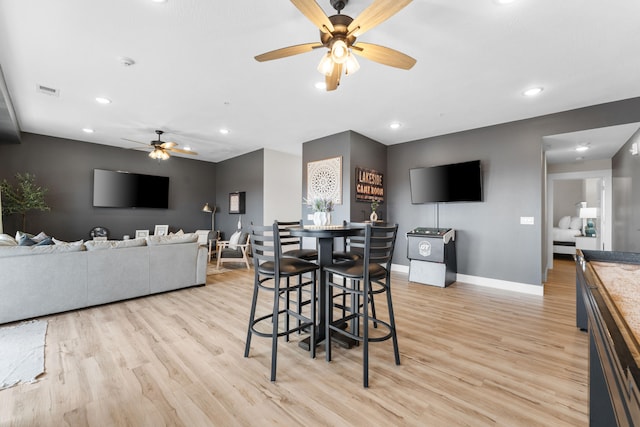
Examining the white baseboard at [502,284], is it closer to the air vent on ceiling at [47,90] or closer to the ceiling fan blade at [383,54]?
the ceiling fan blade at [383,54]

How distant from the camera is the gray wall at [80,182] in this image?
17.5ft

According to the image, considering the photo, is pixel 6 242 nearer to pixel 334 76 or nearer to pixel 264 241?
pixel 264 241

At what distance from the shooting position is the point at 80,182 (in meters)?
5.95

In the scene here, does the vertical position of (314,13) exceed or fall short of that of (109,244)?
it exceeds it

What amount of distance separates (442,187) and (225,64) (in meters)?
3.85

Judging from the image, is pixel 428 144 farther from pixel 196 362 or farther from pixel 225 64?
pixel 196 362

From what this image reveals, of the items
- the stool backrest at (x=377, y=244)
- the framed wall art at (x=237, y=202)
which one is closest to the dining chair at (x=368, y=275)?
the stool backrest at (x=377, y=244)

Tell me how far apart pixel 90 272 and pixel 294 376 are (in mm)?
2880

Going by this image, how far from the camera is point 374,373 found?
195 cm

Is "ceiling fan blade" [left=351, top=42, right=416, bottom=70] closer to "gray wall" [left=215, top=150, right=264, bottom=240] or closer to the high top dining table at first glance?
the high top dining table

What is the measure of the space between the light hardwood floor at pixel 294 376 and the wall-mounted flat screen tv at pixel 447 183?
213 centimetres

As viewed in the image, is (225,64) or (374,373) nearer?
(374,373)

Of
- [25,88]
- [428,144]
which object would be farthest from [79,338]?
[428,144]

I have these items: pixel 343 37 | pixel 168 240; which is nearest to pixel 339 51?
pixel 343 37
